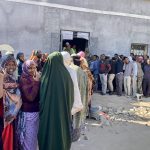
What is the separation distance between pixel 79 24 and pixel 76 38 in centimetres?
75

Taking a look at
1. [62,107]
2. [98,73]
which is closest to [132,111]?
[98,73]

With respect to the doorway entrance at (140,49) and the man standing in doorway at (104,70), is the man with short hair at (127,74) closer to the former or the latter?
the man standing in doorway at (104,70)

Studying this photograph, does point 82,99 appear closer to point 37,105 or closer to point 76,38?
point 37,105

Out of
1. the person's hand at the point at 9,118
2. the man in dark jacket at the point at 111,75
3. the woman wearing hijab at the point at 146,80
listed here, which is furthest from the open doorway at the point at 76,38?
the person's hand at the point at 9,118

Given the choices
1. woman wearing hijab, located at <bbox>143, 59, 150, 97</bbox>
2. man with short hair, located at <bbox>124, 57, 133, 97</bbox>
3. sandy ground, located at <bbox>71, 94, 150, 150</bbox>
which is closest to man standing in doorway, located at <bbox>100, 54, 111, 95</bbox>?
man with short hair, located at <bbox>124, 57, 133, 97</bbox>

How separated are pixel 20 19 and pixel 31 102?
11155 mm

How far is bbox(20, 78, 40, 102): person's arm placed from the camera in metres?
4.59

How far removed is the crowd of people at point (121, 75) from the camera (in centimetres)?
1480

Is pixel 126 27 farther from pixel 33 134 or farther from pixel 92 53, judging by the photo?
pixel 33 134

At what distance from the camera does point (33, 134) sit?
4816mm

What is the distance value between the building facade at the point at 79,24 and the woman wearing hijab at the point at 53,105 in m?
10.7

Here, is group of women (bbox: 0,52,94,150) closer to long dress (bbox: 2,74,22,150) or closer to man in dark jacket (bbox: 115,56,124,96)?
long dress (bbox: 2,74,22,150)

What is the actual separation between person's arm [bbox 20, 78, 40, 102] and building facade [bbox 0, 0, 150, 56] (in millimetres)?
10703

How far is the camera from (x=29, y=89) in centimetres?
459
